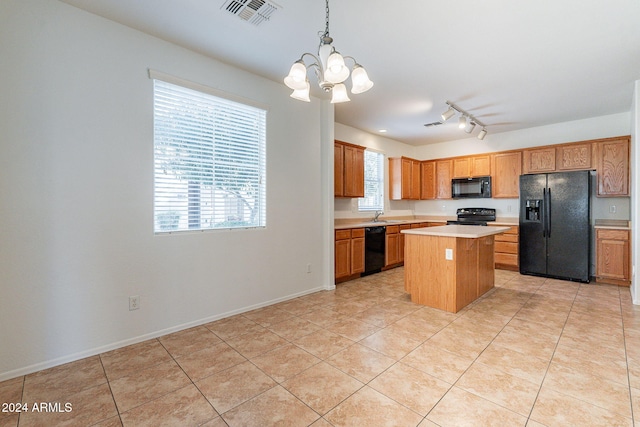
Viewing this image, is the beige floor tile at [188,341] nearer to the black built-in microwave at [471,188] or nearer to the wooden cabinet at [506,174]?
the black built-in microwave at [471,188]

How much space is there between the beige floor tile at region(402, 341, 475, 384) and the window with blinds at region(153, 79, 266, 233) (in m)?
2.14

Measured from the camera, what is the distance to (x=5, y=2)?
2016 mm

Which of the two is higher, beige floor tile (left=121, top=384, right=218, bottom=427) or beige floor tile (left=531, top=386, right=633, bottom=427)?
beige floor tile (left=531, top=386, right=633, bottom=427)

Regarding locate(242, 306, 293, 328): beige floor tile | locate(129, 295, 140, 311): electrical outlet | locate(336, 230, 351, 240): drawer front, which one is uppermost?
locate(336, 230, 351, 240): drawer front

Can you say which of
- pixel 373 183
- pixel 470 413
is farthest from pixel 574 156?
pixel 470 413

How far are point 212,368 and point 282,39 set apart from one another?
9.30 feet

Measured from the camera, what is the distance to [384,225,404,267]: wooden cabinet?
17.8 ft

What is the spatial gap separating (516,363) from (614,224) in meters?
4.16

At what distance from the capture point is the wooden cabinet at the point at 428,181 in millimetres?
6656

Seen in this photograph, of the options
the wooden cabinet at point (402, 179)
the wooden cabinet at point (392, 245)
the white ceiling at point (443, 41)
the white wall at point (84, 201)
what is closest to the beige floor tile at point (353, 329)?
the white wall at point (84, 201)

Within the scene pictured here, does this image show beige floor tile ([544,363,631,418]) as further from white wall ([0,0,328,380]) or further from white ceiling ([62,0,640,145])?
white wall ([0,0,328,380])

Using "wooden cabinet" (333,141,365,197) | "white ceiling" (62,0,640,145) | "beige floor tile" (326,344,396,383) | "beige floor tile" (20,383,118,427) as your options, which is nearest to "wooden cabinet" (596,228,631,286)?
"white ceiling" (62,0,640,145)

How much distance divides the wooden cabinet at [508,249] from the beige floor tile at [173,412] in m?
5.48

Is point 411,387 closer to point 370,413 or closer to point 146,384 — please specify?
point 370,413
